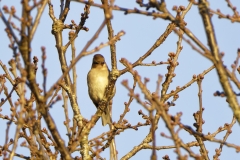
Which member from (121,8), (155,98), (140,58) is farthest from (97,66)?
(155,98)

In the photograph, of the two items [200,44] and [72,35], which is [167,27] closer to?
[72,35]

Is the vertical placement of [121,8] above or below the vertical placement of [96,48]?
above

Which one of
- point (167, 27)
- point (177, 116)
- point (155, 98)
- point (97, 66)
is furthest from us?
point (97, 66)

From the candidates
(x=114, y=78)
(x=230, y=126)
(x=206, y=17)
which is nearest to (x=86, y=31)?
(x=114, y=78)

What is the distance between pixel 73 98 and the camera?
16.8 feet

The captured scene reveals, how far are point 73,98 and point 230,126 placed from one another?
152cm

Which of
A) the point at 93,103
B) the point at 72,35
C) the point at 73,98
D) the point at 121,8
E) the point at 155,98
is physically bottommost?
the point at 155,98

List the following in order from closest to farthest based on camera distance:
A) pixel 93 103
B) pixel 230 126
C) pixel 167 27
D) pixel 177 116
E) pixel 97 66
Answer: pixel 177 116 → pixel 230 126 → pixel 167 27 → pixel 97 66 → pixel 93 103

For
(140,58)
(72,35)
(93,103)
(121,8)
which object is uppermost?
(93,103)

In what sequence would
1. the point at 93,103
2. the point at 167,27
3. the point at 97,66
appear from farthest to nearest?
the point at 93,103, the point at 97,66, the point at 167,27

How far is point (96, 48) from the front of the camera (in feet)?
9.73

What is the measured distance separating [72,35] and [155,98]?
9.02 ft

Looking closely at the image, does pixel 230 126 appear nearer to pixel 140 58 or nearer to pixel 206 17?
pixel 140 58

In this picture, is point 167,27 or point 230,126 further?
point 167,27
